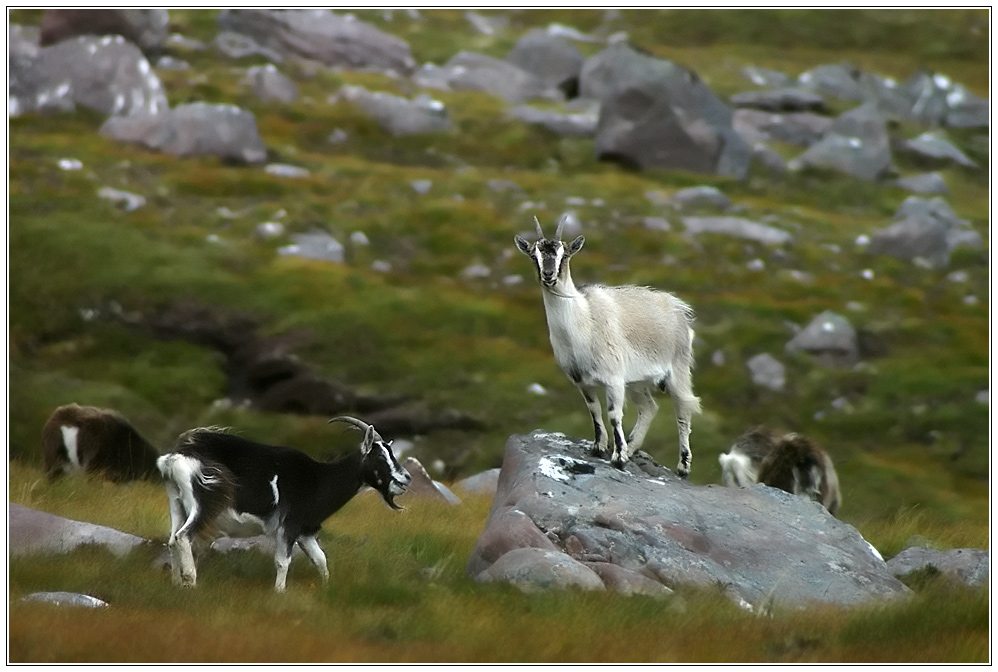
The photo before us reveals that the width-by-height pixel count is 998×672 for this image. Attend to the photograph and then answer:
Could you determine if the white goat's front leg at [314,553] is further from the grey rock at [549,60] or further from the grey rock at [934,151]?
the grey rock at [549,60]

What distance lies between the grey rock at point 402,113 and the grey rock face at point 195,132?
34.2 feet

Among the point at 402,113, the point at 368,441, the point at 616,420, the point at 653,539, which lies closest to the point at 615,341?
the point at 616,420

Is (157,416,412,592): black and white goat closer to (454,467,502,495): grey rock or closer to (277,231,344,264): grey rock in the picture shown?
(454,467,502,495): grey rock

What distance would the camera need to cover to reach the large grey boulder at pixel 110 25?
64500mm

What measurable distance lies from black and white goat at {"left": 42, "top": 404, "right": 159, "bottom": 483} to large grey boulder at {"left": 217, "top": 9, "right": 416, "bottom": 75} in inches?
2361

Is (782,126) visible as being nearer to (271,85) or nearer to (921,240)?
(921,240)

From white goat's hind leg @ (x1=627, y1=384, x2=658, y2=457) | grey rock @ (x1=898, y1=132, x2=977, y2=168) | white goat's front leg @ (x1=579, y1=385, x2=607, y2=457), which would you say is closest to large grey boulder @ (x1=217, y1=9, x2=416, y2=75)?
grey rock @ (x1=898, y1=132, x2=977, y2=168)

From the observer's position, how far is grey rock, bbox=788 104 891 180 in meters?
66.5

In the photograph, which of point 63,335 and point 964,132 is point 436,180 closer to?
point 63,335

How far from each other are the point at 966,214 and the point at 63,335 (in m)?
45.8

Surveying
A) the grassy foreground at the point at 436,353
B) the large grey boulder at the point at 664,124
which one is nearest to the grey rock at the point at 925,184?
the grassy foreground at the point at 436,353

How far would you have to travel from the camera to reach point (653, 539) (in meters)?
13.2

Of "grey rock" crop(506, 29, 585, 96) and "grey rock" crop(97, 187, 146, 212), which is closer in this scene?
"grey rock" crop(97, 187, 146, 212)

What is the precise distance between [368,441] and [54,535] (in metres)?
3.97
